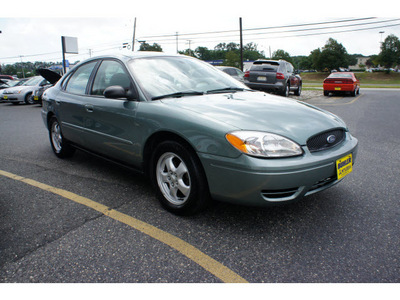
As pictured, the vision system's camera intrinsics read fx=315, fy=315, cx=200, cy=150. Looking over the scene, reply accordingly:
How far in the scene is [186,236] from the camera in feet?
8.17

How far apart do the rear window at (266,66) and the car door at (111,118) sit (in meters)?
11.2

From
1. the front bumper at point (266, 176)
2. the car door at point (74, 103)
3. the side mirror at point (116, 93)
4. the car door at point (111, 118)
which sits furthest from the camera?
the car door at point (74, 103)

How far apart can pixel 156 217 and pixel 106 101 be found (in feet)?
4.66

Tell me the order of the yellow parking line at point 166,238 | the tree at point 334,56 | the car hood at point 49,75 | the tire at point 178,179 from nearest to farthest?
the yellow parking line at point 166,238 → the tire at point 178,179 → the car hood at point 49,75 → the tree at point 334,56

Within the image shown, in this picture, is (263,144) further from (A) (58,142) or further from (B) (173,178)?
(A) (58,142)

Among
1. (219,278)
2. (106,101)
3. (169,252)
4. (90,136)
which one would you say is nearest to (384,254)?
(219,278)

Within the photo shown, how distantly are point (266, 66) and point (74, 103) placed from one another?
1135 cm

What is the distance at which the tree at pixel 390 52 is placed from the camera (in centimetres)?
6450

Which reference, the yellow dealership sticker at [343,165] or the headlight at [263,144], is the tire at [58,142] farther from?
the yellow dealership sticker at [343,165]

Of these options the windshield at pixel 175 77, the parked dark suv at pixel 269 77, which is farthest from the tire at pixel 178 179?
the parked dark suv at pixel 269 77

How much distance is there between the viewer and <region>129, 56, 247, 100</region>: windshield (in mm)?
3111

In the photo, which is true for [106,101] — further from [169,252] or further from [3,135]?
[3,135]

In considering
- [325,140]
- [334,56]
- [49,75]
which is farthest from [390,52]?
[325,140]

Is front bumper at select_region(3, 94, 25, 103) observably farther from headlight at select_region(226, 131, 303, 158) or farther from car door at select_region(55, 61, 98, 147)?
headlight at select_region(226, 131, 303, 158)
